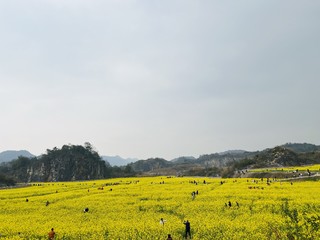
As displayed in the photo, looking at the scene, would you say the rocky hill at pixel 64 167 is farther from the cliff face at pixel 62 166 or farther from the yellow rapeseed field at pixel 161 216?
the yellow rapeseed field at pixel 161 216

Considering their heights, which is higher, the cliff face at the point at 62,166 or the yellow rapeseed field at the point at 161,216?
the cliff face at the point at 62,166

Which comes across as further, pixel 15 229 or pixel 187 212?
pixel 187 212

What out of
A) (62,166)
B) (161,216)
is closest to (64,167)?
(62,166)

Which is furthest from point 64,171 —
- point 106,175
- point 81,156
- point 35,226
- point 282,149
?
point 35,226

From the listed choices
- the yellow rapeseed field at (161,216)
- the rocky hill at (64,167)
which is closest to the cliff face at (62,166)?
the rocky hill at (64,167)

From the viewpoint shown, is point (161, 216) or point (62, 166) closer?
point (161, 216)

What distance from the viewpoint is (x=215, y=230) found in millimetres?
24469

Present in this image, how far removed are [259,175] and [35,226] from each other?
61952 mm

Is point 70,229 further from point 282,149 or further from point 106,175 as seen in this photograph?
point 106,175

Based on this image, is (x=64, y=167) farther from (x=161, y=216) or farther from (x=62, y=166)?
(x=161, y=216)

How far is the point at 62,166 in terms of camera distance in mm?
159375

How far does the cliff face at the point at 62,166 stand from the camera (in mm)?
157000

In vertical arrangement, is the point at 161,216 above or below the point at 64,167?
below

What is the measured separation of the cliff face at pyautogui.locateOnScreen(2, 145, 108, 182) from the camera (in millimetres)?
157000
